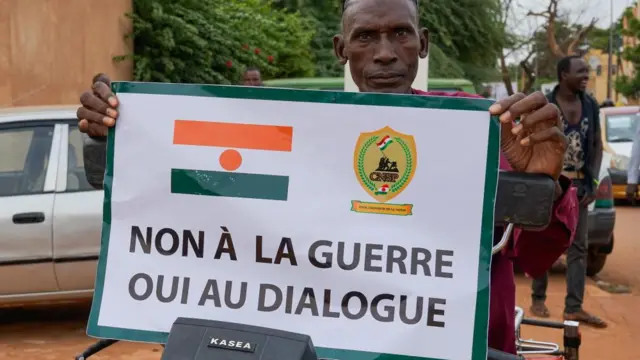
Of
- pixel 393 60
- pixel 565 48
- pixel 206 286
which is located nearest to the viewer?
pixel 206 286

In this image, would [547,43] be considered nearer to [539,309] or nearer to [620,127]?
[620,127]

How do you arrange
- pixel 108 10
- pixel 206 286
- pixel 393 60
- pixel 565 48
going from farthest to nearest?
pixel 565 48 < pixel 108 10 < pixel 393 60 < pixel 206 286

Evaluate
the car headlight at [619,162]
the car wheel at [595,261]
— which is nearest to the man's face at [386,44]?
the car wheel at [595,261]

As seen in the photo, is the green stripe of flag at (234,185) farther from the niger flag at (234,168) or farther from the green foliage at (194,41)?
the green foliage at (194,41)

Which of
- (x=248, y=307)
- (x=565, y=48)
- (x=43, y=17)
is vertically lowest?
(x=248, y=307)

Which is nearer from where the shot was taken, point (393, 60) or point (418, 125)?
point (418, 125)

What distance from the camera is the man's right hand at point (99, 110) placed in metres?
2.16

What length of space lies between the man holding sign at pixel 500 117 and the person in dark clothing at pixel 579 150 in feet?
14.0

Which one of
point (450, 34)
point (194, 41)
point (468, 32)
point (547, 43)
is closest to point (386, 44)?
point (194, 41)

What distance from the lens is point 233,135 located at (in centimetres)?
209

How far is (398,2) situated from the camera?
2270mm

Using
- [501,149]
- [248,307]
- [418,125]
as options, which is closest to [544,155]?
[501,149]

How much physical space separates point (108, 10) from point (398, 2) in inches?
422

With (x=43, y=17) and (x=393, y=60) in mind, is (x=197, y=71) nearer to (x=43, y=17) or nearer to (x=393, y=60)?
(x=43, y=17)
